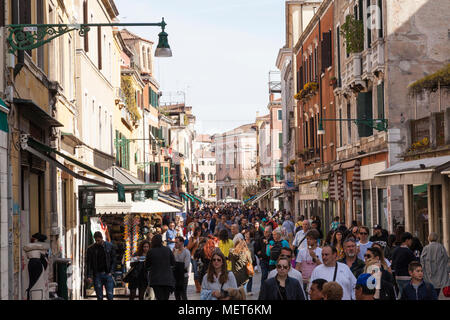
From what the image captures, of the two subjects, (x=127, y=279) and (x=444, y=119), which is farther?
(x=444, y=119)

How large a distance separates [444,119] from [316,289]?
1312 cm

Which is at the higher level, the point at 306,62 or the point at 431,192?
the point at 306,62

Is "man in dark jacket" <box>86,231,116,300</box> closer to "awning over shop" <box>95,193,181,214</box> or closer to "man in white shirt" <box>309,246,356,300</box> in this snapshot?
"awning over shop" <box>95,193,181,214</box>

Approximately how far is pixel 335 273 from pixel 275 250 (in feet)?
23.7

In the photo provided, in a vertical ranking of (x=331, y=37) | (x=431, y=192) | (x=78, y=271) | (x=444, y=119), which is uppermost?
(x=331, y=37)

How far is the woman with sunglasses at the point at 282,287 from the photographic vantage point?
9625mm

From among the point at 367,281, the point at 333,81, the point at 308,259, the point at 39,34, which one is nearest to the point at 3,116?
the point at 39,34

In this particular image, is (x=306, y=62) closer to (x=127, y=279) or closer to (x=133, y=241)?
(x=133, y=241)

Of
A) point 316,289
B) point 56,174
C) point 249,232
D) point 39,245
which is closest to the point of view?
point 316,289

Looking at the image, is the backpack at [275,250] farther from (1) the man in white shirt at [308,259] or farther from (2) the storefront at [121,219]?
(2) the storefront at [121,219]

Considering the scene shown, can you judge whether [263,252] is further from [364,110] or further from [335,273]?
[364,110]

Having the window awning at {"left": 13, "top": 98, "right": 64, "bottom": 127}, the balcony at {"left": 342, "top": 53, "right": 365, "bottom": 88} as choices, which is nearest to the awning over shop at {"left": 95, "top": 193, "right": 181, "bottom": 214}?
the window awning at {"left": 13, "top": 98, "right": 64, "bottom": 127}

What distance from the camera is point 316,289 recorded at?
9.40 metres
